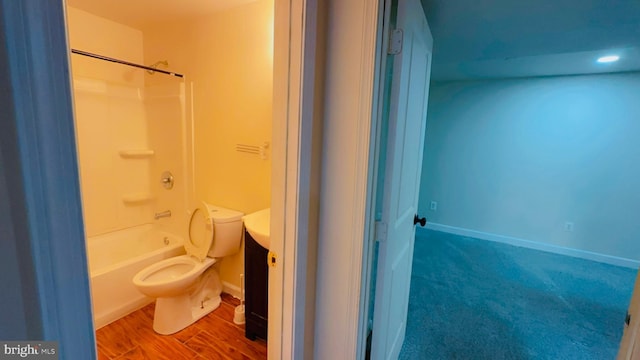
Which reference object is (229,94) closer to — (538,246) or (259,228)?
(259,228)

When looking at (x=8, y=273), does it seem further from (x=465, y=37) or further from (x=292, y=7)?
(x=465, y=37)

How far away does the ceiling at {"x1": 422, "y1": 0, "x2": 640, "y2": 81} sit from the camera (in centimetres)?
156

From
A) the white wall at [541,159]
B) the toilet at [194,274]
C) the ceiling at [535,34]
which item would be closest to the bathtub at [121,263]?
the toilet at [194,274]

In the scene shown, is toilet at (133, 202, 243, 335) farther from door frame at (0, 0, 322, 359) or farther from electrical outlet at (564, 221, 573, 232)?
electrical outlet at (564, 221, 573, 232)

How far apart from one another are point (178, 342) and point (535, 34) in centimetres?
322

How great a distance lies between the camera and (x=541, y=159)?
3523 millimetres

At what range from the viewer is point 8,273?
397 mm

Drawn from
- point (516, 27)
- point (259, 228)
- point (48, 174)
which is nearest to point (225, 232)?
point (259, 228)

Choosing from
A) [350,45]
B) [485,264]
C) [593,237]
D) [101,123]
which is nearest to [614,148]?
[593,237]

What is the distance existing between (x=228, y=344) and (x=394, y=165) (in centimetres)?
163

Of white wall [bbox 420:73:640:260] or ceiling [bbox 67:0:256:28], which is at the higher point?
ceiling [bbox 67:0:256:28]

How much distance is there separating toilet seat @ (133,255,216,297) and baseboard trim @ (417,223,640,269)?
10.8 ft

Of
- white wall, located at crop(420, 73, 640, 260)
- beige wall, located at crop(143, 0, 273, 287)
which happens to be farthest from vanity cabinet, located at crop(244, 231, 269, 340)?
white wall, located at crop(420, 73, 640, 260)

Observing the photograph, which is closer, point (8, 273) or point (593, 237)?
point (8, 273)
